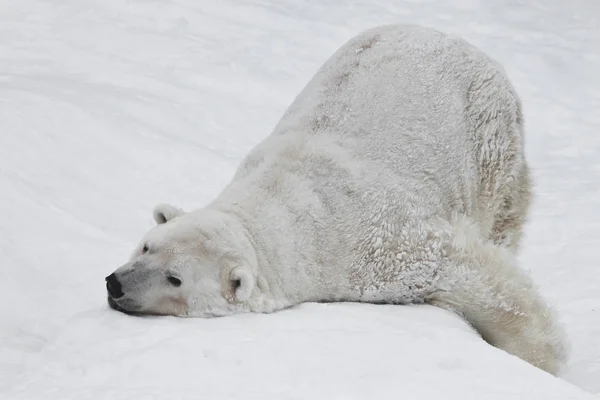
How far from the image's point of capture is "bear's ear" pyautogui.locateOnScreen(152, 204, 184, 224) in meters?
4.11

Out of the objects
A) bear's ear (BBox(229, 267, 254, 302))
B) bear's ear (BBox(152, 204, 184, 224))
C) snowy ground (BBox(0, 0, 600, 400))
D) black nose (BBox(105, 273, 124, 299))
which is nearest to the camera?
snowy ground (BBox(0, 0, 600, 400))

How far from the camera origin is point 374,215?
162 inches

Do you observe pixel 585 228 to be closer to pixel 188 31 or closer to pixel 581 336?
pixel 581 336

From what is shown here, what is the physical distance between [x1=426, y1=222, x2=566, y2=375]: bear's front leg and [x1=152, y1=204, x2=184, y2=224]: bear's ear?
120 cm

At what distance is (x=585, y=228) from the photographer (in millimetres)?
6164

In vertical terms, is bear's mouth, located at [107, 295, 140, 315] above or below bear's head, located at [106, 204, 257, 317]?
below

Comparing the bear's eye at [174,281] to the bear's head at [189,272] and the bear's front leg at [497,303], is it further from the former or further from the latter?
the bear's front leg at [497,303]

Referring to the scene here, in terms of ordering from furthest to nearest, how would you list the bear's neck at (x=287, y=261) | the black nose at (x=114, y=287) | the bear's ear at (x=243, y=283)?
the bear's neck at (x=287, y=261) → the bear's ear at (x=243, y=283) → the black nose at (x=114, y=287)

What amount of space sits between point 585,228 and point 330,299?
9.13 ft

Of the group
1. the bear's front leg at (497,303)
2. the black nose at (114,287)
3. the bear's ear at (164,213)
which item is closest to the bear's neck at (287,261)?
the bear's ear at (164,213)

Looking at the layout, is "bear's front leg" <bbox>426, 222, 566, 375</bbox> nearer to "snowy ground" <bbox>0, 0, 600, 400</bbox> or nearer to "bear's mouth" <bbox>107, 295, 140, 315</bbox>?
"snowy ground" <bbox>0, 0, 600, 400</bbox>

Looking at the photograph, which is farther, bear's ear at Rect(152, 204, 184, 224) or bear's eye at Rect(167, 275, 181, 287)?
bear's ear at Rect(152, 204, 184, 224)

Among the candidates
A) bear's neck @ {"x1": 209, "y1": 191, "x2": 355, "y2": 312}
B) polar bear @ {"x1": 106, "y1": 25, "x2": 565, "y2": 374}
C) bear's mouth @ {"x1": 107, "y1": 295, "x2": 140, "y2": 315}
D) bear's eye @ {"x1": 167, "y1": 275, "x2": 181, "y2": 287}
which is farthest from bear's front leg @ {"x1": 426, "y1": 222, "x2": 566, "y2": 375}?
bear's mouth @ {"x1": 107, "y1": 295, "x2": 140, "y2": 315}

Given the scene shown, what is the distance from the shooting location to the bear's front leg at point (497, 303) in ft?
13.5
